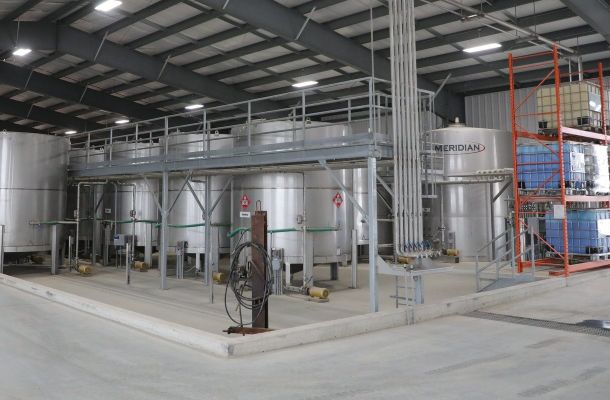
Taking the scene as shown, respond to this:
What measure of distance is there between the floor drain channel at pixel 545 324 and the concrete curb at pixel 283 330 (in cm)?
40

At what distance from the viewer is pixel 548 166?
13.5 m

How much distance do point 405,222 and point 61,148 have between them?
13.0 meters

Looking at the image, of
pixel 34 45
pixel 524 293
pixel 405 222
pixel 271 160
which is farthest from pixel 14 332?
pixel 34 45

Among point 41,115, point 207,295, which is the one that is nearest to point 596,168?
point 207,295

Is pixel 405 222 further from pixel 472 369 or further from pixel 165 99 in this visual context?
pixel 165 99

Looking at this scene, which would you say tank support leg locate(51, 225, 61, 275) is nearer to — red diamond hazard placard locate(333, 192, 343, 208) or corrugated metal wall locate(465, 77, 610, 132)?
red diamond hazard placard locate(333, 192, 343, 208)

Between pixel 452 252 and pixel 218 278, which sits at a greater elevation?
pixel 452 252

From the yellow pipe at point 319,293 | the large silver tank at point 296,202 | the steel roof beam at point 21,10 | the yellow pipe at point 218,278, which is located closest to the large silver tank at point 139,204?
the yellow pipe at point 218,278

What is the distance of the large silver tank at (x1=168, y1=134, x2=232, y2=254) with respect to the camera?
1522 cm

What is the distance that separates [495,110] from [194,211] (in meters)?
15.5

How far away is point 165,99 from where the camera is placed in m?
27.8

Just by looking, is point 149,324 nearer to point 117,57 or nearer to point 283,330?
point 283,330

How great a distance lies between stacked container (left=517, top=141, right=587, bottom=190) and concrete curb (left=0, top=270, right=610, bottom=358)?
375 cm

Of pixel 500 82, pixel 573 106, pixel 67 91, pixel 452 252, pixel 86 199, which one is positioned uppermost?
pixel 67 91
